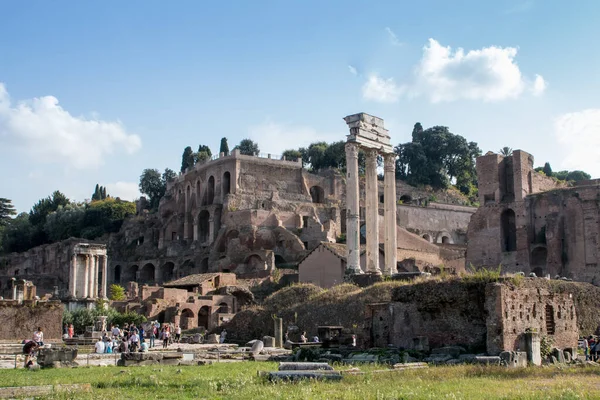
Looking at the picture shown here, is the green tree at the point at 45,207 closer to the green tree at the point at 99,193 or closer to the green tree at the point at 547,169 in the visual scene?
the green tree at the point at 99,193

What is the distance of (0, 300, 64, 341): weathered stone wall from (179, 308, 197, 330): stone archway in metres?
14.2

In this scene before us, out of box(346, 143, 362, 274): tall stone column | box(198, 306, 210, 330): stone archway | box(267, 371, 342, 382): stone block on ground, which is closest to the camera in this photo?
box(267, 371, 342, 382): stone block on ground

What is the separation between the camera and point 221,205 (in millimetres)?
71438

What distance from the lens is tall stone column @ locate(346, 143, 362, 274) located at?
122 feet

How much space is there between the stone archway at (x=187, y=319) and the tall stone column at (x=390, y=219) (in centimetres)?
1228

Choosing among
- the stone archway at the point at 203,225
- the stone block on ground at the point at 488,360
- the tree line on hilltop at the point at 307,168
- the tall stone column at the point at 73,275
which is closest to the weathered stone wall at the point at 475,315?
the stone block on ground at the point at 488,360

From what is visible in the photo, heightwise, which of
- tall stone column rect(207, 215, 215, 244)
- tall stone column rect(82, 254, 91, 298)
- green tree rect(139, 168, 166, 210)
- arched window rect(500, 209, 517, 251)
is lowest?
tall stone column rect(82, 254, 91, 298)

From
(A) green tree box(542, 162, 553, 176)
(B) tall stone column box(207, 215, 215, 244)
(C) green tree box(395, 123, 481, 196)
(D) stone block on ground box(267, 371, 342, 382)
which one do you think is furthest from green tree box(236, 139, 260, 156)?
(D) stone block on ground box(267, 371, 342, 382)

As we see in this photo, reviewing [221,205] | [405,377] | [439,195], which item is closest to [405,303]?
[405,377]

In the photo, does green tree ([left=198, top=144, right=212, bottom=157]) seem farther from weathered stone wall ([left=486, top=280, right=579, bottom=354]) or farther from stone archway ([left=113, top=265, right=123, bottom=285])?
weathered stone wall ([left=486, top=280, right=579, bottom=354])

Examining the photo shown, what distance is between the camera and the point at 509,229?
5734 cm

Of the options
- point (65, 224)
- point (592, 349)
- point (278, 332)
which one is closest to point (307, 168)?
point (65, 224)

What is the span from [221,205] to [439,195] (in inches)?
1053

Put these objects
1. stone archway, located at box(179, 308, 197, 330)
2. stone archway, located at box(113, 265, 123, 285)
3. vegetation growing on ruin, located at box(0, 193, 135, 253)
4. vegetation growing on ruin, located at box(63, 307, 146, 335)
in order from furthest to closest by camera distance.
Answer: vegetation growing on ruin, located at box(0, 193, 135, 253) < stone archway, located at box(113, 265, 123, 285) < stone archway, located at box(179, 308, 197, 330) < vegetation growing on ruin, located at box(63, 307, 146, 335)
